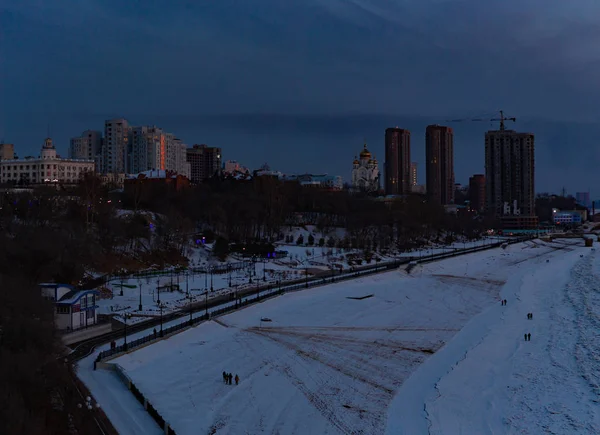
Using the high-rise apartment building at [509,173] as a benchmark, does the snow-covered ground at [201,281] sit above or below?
below

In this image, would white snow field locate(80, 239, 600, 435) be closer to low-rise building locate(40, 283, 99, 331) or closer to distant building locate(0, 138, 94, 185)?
low-rise building locate(40, 283, 99, 331)

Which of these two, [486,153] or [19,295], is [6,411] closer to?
[19,295]

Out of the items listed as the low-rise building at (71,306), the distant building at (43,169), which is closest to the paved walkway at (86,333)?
the low-rise building at (71,306)

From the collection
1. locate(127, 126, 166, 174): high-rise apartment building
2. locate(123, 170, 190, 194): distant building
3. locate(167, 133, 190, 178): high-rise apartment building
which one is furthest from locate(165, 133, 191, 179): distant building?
→ locate(123, 170, 190, 194): distant building

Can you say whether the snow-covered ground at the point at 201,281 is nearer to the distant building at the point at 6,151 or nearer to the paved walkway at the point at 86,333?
the paved walkway at the point at 86,333

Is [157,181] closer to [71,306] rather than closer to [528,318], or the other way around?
[71,306]

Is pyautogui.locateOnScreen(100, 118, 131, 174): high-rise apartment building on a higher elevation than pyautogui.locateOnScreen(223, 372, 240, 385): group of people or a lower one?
higher
